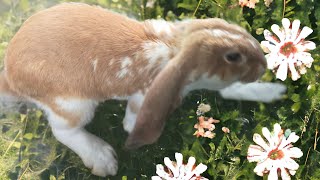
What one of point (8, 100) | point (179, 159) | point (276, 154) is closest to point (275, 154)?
point (276, 154)

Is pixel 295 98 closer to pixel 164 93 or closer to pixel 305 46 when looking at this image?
pixel 305 46

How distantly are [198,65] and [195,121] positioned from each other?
0.89ft

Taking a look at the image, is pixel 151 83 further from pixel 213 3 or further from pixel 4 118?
pixel 4 118

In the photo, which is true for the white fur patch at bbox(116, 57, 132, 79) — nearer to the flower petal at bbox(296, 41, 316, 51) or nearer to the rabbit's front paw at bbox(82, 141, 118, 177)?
the rabbit's front paw at bbox(82, 141, 118, 177)

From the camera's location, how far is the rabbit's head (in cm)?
148

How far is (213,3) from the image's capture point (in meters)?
1.72

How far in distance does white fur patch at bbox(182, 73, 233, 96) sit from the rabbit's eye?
0.19 ft

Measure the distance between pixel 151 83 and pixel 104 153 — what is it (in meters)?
0.29

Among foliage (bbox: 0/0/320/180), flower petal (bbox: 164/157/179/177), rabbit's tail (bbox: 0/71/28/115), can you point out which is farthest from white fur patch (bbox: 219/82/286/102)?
rabbit's tail (bbox: 0/71/28/115)

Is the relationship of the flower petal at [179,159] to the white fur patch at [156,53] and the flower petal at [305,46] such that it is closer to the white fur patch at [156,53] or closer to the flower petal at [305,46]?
the white fur patch at [156,53]

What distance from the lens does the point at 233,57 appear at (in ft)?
4.98

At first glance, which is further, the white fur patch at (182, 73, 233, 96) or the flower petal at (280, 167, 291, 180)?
the flower petal at (280, 167, 291, 180)

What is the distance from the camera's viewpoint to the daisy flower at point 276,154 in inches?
66.8

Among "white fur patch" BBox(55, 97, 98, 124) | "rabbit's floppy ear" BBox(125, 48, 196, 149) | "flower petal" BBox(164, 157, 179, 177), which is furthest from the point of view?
"flower petal" BBox(164, 157, 179, 177)
